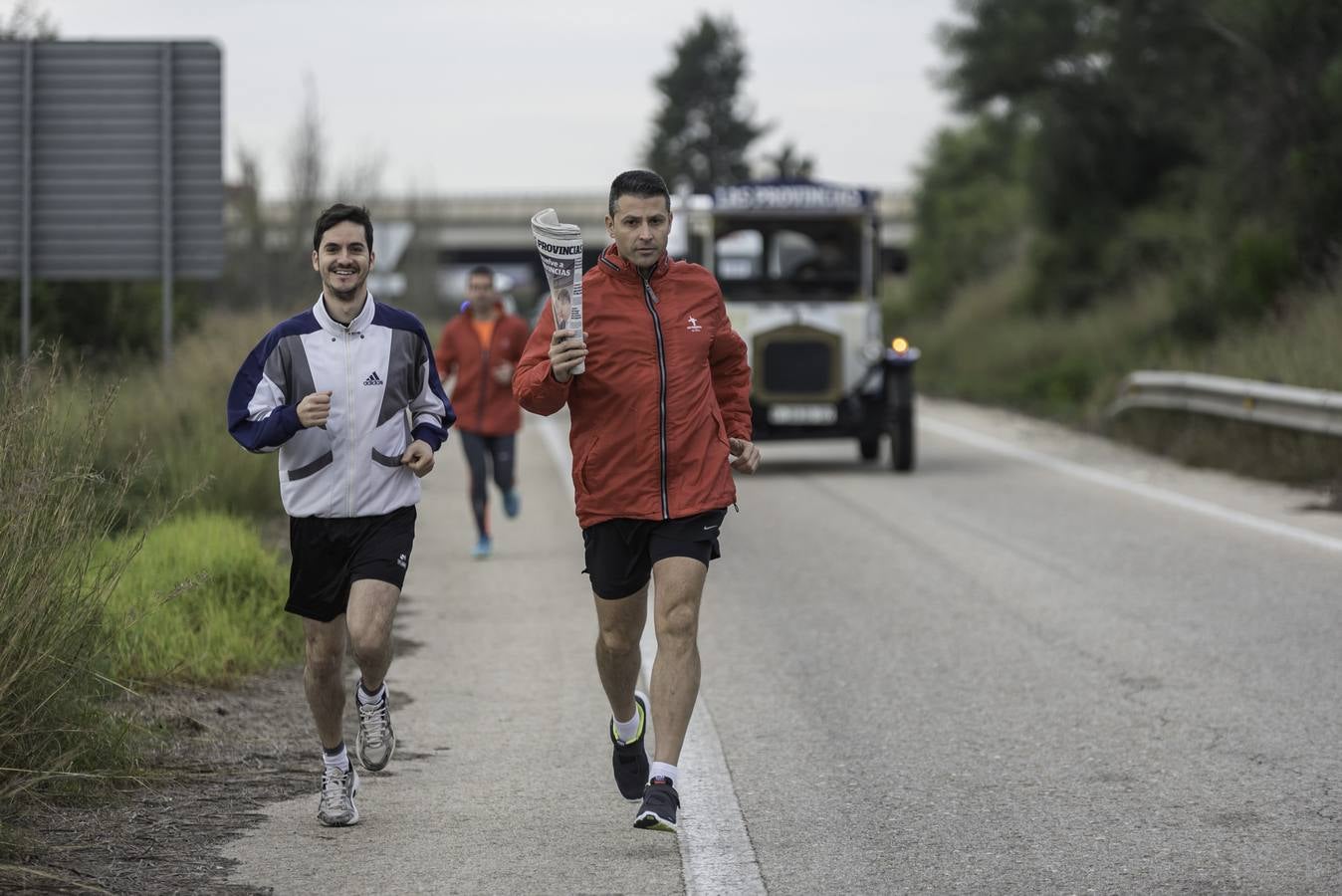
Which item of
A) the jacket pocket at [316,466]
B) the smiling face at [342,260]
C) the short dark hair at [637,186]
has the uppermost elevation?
the short dark hair at [637,186]

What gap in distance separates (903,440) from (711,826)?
13496mm

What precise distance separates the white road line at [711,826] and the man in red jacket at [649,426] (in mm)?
231

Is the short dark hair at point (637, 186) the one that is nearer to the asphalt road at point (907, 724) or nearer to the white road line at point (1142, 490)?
the asphalt road at point (907, 724)

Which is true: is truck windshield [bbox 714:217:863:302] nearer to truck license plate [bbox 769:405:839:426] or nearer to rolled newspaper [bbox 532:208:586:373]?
truck license plate [bbox 769:405:839:426]

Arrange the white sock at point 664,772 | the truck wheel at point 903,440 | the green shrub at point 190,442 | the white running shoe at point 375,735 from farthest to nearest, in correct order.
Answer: the truck wheel at point 903,440
the green shrub at point 190,442
the white running shoe at point 375,735
the white sock at point 664,772

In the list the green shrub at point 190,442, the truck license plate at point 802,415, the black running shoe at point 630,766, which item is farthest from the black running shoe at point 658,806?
the truck license plate at point 802,415

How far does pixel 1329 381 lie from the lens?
57.1ft

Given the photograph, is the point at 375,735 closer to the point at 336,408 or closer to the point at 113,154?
the point at 336,408

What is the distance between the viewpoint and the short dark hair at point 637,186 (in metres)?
6.12

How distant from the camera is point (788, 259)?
20.3 m

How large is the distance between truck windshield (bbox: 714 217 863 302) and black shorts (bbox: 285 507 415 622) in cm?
1394

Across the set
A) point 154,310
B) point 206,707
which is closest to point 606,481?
point 206,707

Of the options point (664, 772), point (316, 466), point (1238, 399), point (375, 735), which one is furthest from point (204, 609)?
point (1238, 399)

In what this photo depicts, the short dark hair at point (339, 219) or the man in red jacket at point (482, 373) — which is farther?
the man in red jacket at point (482, 373)
